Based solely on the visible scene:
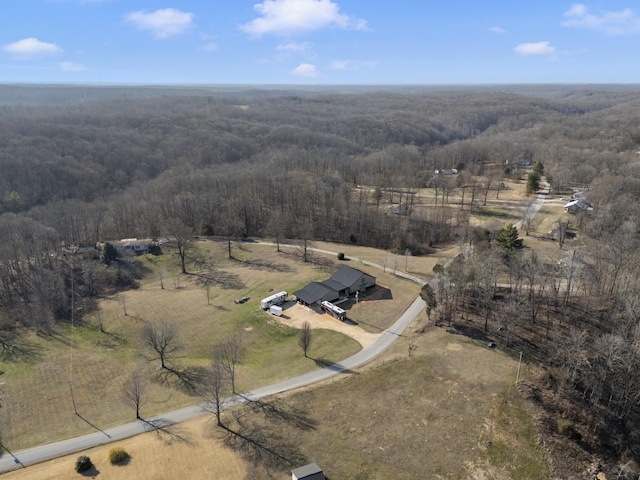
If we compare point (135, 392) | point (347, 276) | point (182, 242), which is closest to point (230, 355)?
point (135, 392)

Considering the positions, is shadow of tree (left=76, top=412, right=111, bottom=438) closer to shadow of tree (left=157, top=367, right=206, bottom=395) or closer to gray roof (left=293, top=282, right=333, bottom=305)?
shadow of tree (left=157, top=367, right=206, bottom=395)

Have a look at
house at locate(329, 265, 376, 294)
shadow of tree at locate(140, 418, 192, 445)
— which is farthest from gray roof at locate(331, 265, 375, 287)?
shadow of tree at locate(140, 418, 192, 445)

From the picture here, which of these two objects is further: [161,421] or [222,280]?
[222,280]

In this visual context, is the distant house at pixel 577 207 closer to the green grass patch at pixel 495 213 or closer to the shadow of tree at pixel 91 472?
the green grass patch at pixel 495 213

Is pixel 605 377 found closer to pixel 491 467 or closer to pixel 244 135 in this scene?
pixel 491 467

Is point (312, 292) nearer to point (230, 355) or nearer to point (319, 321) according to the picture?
point (319, 321)

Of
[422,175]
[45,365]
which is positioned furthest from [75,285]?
[422,175]
